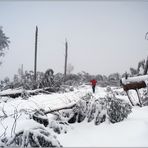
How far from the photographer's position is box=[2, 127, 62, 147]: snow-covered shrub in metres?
4.16

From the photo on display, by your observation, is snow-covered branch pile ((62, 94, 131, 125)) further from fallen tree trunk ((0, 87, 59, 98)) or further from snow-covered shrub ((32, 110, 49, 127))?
fallen tree trunk ((0, 87, 59, 98))

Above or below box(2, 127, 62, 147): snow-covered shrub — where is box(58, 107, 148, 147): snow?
below

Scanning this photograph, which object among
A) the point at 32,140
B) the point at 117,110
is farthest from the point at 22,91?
the point at 32,140

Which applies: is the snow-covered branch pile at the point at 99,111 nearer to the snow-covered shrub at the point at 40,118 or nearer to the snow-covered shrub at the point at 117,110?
the snow-covered shrub at the point at 117,110

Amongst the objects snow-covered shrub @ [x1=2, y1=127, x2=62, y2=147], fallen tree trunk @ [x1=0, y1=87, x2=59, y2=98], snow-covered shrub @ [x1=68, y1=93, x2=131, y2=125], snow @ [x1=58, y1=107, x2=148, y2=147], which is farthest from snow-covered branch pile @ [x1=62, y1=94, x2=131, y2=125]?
fallen tree trunk @ [x1=0, y1=87, x2=59, y2=98]

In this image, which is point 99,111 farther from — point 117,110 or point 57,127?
point 57,127

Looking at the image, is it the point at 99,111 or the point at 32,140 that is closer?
the point at 32,140

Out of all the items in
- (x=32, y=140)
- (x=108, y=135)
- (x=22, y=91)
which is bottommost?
(x=22, y=91)

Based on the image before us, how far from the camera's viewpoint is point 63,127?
532 centimetres

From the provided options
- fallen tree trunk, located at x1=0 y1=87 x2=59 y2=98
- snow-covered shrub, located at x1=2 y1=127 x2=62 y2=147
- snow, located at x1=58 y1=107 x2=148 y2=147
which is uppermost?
snow-covered shrub, located at x1=2 y1=127 x2=62 y2=147

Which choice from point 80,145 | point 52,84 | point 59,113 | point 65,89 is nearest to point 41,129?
point 80,145

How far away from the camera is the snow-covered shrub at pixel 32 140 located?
416 centimetres

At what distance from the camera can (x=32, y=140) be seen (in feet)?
13.9

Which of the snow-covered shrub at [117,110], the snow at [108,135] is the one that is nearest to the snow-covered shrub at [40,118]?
the snow at [108,135]
